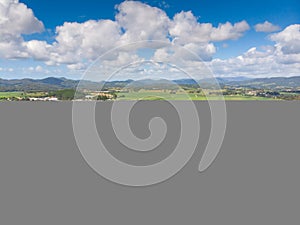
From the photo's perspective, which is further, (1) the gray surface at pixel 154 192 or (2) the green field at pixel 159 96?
(2) the green field at pixel 159 96

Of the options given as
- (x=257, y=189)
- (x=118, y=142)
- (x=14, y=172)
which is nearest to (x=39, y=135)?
(x=118, y=142)

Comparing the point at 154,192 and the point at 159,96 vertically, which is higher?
the point at 159,96

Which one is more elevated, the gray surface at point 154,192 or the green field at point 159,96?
the green field at point 159,96

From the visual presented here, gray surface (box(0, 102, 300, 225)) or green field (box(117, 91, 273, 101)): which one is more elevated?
green field (box(117, 91, 273, 101))

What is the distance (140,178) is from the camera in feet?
40.5

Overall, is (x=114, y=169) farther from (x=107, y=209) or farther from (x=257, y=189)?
(x=257, y=189)

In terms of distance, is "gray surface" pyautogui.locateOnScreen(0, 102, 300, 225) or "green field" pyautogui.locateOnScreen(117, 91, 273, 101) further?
Answer: "green field" pyautogui.locateOnScreen(117, 91, 273, 101)

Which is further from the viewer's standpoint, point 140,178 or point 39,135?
point 39,135

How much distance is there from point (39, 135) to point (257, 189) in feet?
56.6

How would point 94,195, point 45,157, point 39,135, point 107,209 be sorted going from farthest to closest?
point 39,135, point 45,157, point 94,195, point 107,209

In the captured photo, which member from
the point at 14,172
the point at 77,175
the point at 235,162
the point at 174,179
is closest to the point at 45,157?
the point at 14,172

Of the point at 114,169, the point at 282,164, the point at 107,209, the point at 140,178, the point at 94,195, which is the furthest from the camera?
the point at 282,164

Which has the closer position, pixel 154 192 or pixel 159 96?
pixel 154 192

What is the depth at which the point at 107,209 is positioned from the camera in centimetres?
920
